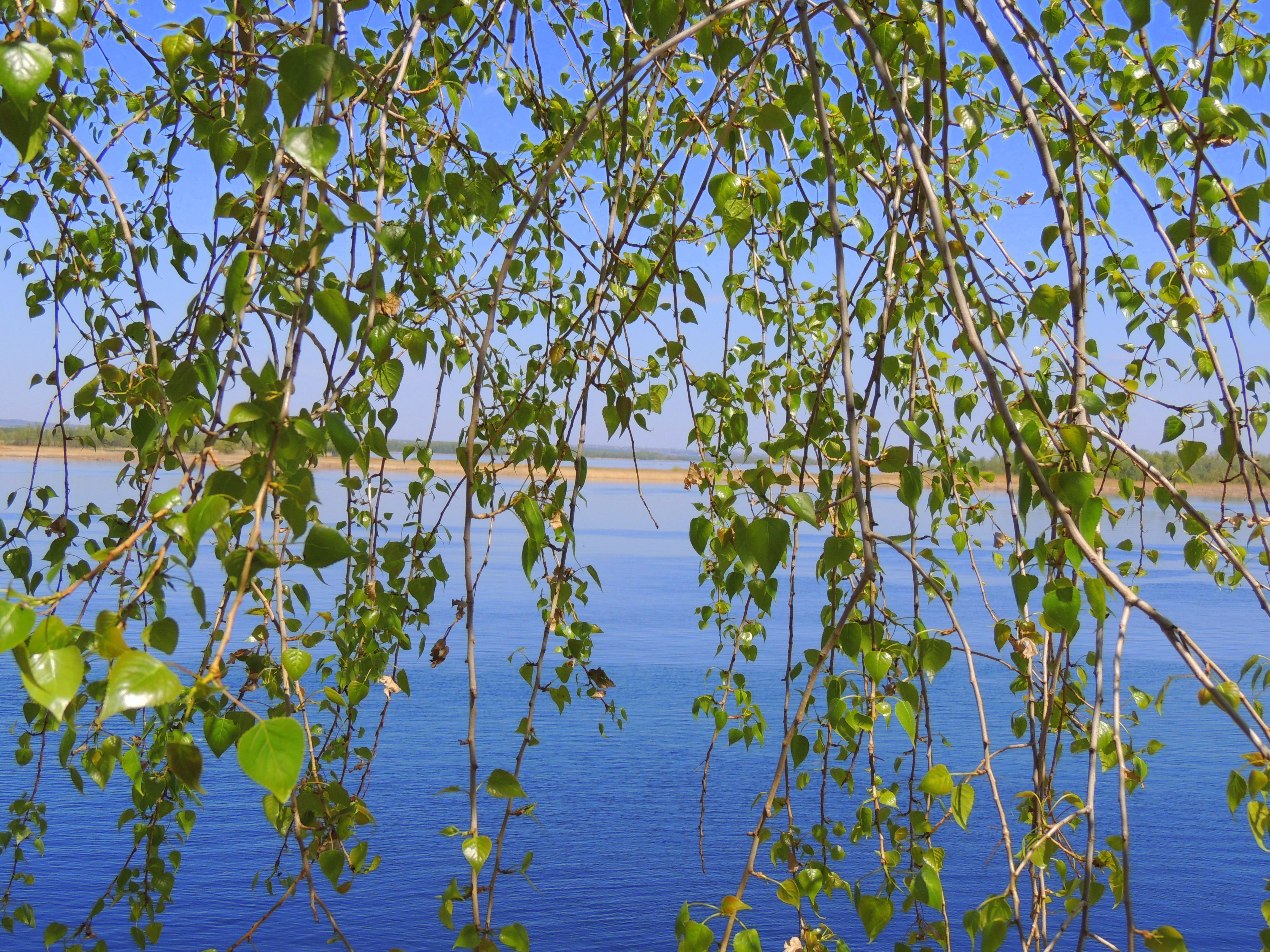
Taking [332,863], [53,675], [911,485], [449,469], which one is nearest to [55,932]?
[332,863]

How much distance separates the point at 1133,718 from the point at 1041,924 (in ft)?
1.90

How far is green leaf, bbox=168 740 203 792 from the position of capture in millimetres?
470

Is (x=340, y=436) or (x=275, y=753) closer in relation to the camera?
(x=275, y=753)

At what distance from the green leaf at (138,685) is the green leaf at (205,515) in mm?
78

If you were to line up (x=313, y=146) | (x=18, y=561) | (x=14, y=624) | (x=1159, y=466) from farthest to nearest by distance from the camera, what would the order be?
(x=1159, y=466) < (x=18, y=561) < (x=313, y=146) < (x=14, y=624)

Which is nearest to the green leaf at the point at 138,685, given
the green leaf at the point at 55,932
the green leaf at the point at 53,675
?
the green leaf at the point at 53,675

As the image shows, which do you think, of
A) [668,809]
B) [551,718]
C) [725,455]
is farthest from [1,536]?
[551,718]

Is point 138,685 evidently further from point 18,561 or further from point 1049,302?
point 18,561

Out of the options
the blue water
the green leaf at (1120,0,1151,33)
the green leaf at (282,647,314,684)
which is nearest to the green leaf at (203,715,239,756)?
the green leaf at (282,647,314,684)

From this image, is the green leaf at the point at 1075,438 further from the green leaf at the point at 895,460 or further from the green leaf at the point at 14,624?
the green leaf at the point at 14,624

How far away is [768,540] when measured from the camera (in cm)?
67

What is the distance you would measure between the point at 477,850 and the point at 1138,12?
719 mm

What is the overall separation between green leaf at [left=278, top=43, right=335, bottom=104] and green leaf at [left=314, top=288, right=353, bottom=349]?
10 centimetres

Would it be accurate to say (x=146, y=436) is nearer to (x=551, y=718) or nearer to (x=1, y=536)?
(x=1, y=536)
